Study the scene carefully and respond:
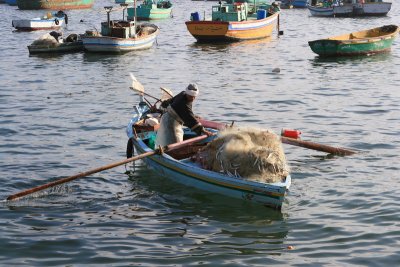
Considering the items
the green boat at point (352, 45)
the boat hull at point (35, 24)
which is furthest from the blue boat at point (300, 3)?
the green boat at point (352, 45)

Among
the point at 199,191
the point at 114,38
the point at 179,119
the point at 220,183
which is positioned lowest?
the point at 199,191

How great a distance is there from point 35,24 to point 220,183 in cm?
4175

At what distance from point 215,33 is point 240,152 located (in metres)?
29.7

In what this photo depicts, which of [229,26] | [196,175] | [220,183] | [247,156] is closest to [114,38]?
[229,26]

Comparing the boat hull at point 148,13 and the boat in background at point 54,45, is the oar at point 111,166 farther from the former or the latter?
the boat hull at point 148,13

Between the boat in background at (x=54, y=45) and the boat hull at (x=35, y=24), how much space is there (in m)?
14.0

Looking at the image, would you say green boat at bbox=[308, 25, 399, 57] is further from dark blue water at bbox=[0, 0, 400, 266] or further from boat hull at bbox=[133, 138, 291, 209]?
boat hull at bbox=[133, 138, 291, 209]

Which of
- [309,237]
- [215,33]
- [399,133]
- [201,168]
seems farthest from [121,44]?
[309,237]

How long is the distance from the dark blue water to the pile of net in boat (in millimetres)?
651

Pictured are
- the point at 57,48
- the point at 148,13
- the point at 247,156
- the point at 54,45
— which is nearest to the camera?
the point at 247,156

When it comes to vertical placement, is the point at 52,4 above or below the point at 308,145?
above

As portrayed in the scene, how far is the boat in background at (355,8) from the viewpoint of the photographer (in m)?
62.6

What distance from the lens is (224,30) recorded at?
136 ft

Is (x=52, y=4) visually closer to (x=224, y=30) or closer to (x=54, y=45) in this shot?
(x=224, y=30)
